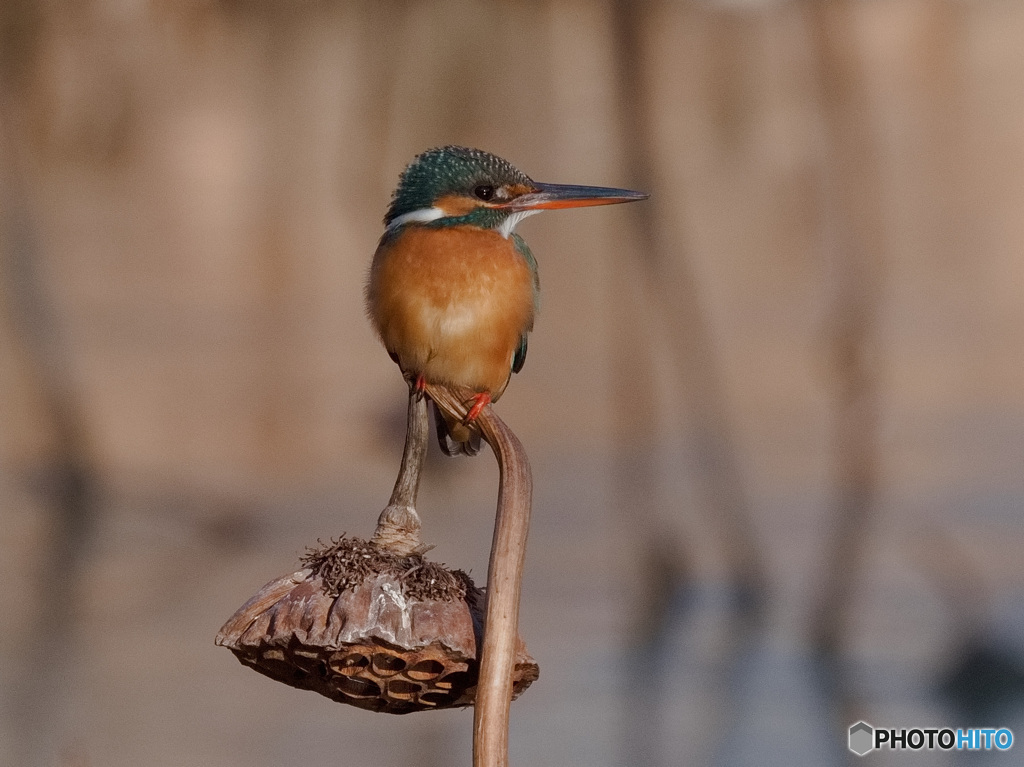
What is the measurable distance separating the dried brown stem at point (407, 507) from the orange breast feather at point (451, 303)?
0.19 m

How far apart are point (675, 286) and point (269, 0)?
40.6 inches

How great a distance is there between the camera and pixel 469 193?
3.80 ft

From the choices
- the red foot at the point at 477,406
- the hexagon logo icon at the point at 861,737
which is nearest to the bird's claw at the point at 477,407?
the red foot at the point at 477,406

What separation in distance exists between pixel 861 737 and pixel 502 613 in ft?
4.97

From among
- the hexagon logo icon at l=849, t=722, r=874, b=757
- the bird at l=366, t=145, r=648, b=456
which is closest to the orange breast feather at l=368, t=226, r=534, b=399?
the bird at l=366, t=145, r=648, b=456

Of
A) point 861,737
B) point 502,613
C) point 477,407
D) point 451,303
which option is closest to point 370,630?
point 502,613

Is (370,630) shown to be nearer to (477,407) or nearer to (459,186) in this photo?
(477,407)

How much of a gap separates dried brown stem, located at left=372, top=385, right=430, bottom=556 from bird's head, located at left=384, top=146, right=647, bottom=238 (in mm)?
290

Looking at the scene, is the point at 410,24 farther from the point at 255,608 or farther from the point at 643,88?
the point at 255,608

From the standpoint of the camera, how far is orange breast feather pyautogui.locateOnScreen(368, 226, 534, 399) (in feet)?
3.72

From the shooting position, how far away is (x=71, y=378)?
6.79ft

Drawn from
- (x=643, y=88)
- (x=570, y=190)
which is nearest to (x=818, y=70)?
(x=643, y=88)

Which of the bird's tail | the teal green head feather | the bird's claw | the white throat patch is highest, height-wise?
the teal green head feather

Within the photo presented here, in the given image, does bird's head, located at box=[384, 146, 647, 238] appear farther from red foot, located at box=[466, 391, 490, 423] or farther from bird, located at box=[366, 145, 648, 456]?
red foot, located at box=[466, 391, 490, 423]
